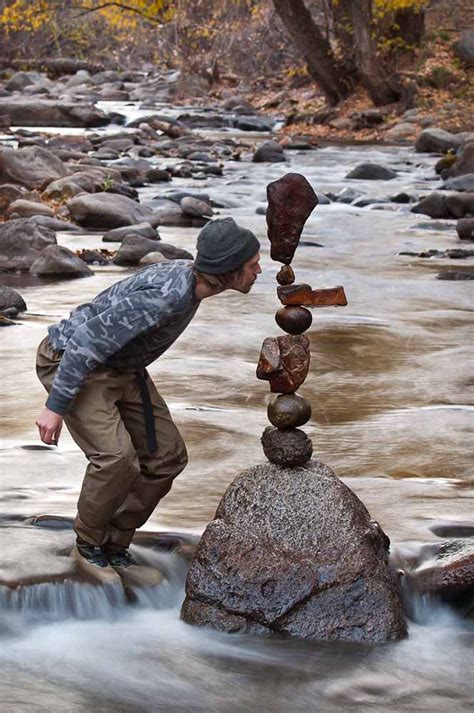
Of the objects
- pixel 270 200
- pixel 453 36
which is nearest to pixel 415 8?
pixel 453 36

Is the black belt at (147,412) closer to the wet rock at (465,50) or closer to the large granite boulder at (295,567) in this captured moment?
the large granite boulder at (295,567)

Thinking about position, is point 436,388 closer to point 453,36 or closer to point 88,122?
point 88,122

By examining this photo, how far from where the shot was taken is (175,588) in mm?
4758

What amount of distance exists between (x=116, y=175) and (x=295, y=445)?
1549cm

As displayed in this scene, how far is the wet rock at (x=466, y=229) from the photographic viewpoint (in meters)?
15.4

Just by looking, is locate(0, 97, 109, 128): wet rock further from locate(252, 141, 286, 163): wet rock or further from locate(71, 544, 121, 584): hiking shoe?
locate(71, 544, 121, 584): hiking shoe

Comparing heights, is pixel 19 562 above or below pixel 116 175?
above

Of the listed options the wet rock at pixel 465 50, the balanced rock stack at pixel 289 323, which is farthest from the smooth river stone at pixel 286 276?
the wet rock at pixel 465 50

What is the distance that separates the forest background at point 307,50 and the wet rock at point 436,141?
8.22 feet

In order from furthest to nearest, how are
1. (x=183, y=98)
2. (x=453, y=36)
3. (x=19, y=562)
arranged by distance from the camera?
(x=183, y=98) < (x=453, y=36) < (x=19, y=562)

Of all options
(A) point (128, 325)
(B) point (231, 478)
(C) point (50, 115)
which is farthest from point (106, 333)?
(C) point (50, 115)

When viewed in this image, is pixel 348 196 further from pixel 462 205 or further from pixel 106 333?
pixel 106 333

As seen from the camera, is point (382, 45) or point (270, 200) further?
point (382, 45)

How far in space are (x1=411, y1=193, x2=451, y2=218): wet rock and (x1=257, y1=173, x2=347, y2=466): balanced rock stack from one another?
1350cm
